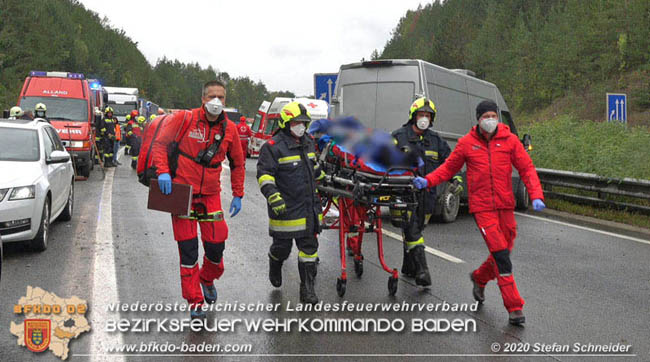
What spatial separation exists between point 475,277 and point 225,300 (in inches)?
89.9

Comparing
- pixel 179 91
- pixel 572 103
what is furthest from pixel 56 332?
pixel 179 91

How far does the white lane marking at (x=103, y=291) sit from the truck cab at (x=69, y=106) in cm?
795

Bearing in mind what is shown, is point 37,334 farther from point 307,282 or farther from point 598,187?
point 598,187

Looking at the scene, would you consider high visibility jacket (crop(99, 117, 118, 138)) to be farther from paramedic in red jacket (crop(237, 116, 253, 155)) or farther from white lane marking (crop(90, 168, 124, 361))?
white lane marking (crop(90, 168, 124, 361))

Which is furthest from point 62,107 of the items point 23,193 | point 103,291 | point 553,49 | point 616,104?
point 553,49

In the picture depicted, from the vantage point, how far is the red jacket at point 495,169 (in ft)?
19.5

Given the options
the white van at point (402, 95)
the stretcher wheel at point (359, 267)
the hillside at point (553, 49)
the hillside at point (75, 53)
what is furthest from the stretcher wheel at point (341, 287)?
the hillside at point (553, 49)

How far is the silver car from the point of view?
7.90 m

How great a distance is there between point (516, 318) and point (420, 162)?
179cm

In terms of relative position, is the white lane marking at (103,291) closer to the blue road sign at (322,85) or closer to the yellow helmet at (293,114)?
the yellow helmet at (293,114)

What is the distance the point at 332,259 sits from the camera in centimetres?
855

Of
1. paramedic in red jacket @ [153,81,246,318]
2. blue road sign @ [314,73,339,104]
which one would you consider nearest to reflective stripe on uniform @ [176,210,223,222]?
paramedic in red jacket @ [153,81,246,318]

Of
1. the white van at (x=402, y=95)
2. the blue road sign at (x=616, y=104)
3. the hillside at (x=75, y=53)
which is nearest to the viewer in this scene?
the white van at (x=402, y=95)

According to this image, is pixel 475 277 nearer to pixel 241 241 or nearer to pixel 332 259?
pixel 332 259
